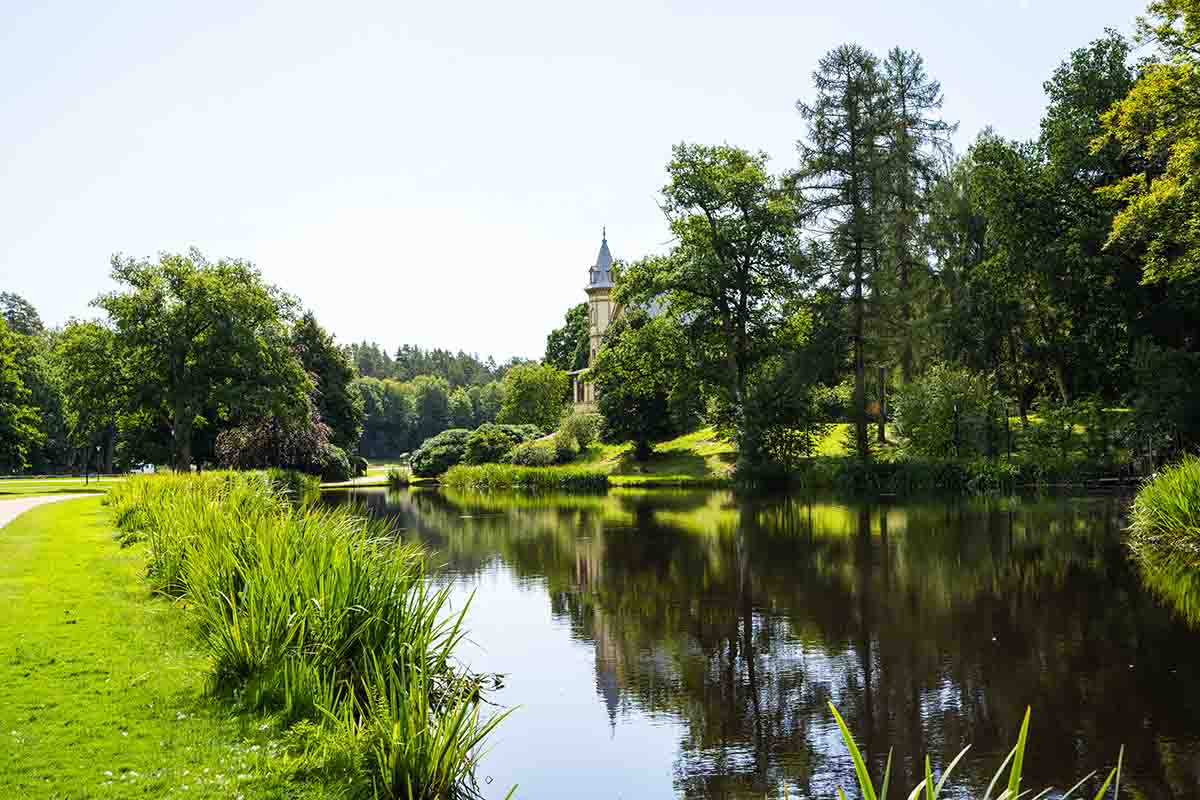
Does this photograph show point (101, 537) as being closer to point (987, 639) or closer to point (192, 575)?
point (192, 575)

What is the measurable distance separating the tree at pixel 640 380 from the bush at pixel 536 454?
313 centimetres

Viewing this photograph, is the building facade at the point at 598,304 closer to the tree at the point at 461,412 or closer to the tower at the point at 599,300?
the tower at the point at 599,300

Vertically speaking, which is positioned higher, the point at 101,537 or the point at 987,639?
the point at 101,537

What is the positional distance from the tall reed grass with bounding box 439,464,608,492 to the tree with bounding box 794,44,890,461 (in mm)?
12676

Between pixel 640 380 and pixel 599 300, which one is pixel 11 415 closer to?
pixel 640 380

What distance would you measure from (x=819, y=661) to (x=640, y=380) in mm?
36713

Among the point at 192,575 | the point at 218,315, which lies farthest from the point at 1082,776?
the point at 218,315

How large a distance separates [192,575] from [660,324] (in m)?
36.3

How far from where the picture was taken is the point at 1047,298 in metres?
39.5

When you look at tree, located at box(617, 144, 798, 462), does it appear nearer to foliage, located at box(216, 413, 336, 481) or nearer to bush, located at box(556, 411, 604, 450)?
bush, located at box(556, 411, 604, 450)

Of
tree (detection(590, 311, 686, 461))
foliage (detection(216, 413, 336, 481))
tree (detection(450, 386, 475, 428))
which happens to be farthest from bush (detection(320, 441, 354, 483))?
tree (detection(450, 386, 475, 428))

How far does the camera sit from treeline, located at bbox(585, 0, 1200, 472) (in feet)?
120

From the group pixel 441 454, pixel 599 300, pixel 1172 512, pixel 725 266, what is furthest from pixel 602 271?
pixel 1172 512

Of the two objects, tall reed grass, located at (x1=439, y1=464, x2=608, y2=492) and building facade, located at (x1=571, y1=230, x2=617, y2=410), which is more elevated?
building facade, located at (x1=571, y1=230, x2=617, y2=410)
